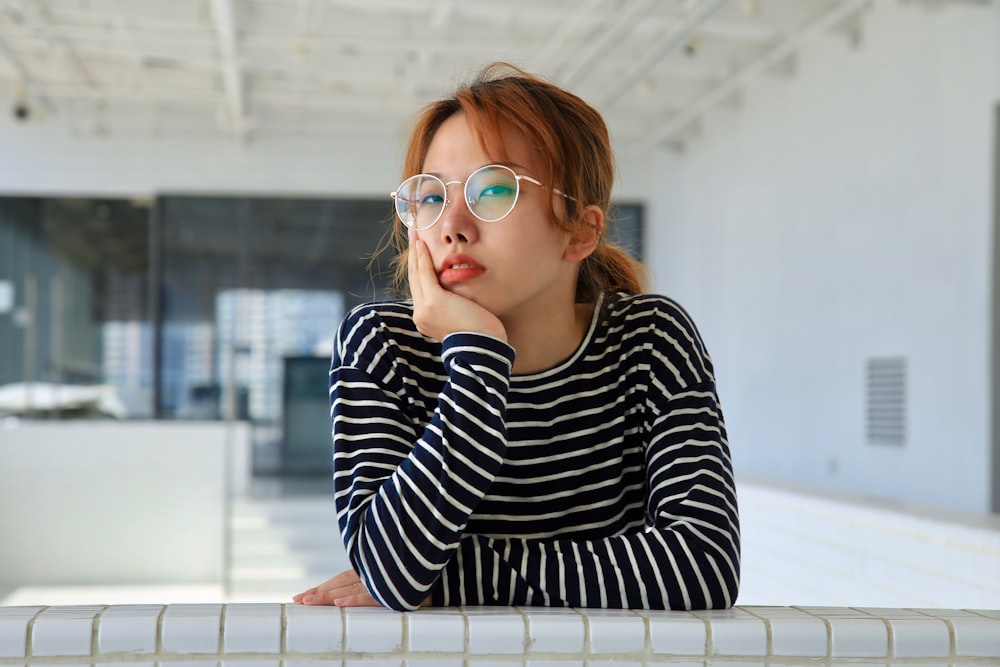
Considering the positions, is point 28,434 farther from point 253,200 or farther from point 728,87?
point 728,87

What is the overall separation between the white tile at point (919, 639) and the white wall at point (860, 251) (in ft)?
15.7

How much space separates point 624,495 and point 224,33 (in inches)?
242

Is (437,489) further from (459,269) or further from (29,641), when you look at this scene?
(29,641)

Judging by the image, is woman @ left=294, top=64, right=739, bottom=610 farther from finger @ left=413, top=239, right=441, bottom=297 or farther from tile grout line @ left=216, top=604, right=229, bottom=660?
tile grout line @ left=216, top=604, right=229, bottom=660

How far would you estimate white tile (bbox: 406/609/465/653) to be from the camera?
776 mm

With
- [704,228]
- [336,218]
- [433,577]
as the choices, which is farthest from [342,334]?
[336,218]

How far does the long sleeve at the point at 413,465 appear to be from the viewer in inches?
39.3

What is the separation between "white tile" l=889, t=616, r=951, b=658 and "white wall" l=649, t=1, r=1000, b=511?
4.79m

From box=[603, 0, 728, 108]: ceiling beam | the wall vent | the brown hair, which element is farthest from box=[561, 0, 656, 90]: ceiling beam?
the brown hair

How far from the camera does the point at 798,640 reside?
0.80 metres

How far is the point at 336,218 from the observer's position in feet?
33.2

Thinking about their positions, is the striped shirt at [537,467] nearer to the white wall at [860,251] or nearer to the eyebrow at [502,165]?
the eyebrow at [502,165]

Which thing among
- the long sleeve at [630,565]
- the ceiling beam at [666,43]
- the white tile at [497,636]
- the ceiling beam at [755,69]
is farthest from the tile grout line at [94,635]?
the ceiling beam at [755,69]

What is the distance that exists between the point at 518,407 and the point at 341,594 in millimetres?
284
